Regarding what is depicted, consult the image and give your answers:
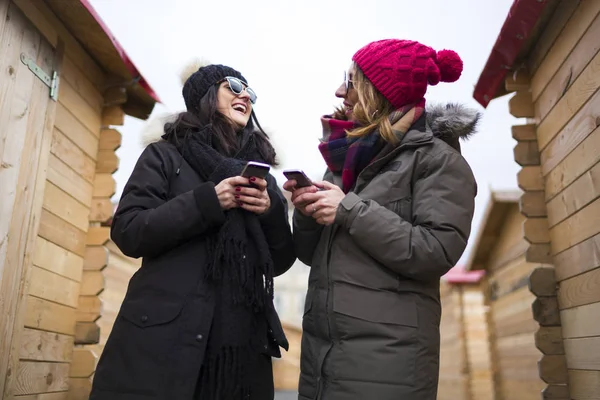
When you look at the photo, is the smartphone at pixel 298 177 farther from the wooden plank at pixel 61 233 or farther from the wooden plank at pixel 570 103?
the wooden plank at pixel 61 233

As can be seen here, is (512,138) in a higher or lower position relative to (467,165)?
higher

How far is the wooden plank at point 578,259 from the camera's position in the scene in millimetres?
3285

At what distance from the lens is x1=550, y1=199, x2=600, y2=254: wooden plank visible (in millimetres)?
3283

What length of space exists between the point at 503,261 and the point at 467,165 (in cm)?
553

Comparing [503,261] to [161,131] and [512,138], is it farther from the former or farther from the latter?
[161,131]

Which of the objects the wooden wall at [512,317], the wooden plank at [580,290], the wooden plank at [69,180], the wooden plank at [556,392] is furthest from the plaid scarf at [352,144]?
the wooden wall at [512,317]

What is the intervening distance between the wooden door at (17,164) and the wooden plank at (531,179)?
3.43m

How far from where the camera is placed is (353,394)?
1.83 metres

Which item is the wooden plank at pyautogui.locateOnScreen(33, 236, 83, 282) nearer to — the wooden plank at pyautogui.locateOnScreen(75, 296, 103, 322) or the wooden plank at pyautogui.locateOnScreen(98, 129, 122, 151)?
the wooden plank at pyautogui.locateOnScreen(75, 296, 103, 322)

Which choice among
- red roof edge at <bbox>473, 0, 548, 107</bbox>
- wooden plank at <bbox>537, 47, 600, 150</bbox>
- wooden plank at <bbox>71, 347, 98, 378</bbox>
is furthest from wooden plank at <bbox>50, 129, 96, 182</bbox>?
wooden plank at <bbox>537, 47, 600, 150</bbox>

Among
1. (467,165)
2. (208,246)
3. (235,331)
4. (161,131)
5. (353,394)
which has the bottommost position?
(353,394)

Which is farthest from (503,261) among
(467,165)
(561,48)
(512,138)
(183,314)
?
(183,314)

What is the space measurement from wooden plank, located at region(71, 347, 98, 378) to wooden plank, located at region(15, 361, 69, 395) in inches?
2.5

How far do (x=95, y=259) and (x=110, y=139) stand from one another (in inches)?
41.6
